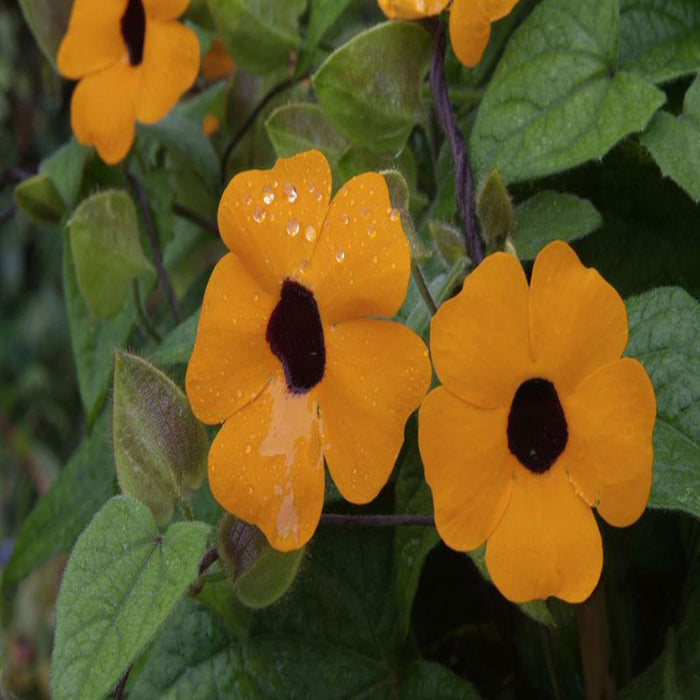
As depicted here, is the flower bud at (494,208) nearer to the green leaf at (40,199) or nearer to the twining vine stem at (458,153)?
the twining vine stem at (458,153)

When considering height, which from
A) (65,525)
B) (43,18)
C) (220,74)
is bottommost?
(65,525)

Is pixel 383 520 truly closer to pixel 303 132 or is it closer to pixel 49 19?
pixel 303 132

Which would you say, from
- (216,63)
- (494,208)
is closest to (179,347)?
(494,208)

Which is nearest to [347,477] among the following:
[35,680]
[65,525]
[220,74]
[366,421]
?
[366,421]

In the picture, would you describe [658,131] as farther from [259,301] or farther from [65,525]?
[65,525]

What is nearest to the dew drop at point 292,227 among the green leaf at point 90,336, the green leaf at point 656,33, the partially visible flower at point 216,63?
the green leaf at point 656,33
